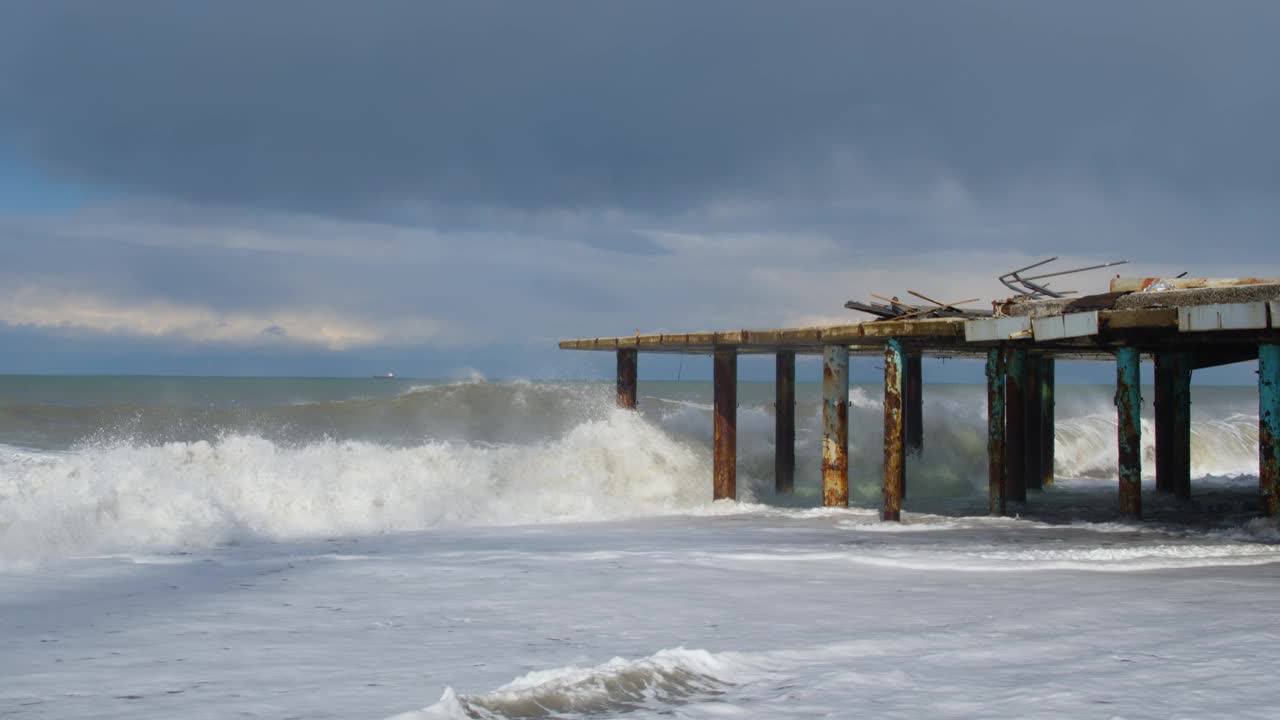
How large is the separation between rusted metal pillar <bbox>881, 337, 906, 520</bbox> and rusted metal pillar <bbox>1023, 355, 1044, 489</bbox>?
8.03 m

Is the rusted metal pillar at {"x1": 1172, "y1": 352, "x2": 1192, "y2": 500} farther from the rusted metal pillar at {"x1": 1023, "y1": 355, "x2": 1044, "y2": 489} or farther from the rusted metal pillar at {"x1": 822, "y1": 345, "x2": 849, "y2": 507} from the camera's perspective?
the rusted metal pillar at {"x1": 822, "y1": 345, "x2": 849, "y2": 507}

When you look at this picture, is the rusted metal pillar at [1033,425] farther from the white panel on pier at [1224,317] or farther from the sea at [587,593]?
the white panel on pier at [1224,317]

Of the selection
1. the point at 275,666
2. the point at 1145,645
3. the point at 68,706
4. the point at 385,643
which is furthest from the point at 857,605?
the point at 68,706

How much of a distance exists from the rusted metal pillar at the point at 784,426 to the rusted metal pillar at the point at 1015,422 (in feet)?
12.8

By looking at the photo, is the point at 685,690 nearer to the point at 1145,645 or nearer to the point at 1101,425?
the point at 1145,645

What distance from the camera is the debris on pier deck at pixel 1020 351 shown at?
1031cm

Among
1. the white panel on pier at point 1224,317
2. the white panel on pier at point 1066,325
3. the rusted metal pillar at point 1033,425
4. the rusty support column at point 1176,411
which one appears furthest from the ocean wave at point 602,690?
the rusted metal pillar at point 1033,425

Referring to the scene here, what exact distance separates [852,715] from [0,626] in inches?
222

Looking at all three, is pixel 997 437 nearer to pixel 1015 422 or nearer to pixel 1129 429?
pixel 1129 429

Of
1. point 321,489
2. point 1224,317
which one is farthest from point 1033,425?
point 321,489

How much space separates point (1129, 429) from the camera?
12.9m

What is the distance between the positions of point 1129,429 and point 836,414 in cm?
368

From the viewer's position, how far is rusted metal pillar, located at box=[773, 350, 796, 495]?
60.8ft

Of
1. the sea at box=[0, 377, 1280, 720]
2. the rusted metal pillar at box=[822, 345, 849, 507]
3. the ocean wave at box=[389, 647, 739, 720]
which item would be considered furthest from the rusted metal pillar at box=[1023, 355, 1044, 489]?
the ocean wave at box=[389, 647, 739, 720]
